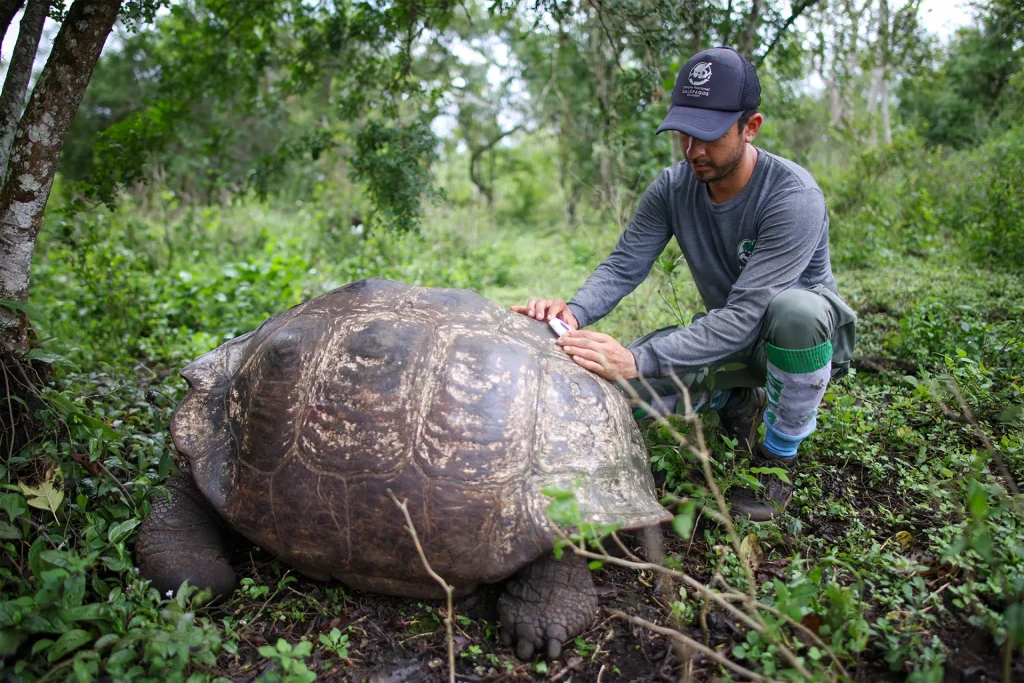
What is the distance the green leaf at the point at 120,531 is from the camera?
7.45 ft

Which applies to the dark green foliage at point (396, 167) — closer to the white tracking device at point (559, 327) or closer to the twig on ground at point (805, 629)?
the white tracking device at point (559, 327)

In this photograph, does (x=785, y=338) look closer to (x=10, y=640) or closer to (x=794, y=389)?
(x=794, y=389)

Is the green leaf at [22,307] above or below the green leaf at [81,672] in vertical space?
above

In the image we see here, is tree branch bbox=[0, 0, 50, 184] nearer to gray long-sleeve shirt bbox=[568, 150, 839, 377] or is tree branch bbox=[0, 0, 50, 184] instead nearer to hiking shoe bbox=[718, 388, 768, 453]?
gray long-sleeve shirt bbox=[568, 150, 839, 377]

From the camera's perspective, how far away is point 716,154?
2705mm

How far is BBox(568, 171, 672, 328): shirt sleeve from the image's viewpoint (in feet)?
10.5

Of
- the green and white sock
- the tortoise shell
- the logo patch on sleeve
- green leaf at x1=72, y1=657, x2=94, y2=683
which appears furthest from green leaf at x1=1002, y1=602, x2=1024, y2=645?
green leaf at x1=72, y1=657, x2=94, y2=683

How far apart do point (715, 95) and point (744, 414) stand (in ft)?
5.00

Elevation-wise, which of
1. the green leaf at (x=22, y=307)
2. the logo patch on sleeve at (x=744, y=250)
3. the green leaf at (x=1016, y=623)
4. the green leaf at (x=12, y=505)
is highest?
the logo patch on sleeve at (x=744, y=250)

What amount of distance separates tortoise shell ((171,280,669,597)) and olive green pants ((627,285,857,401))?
0.41 metres

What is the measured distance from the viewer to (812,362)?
2.57 metres

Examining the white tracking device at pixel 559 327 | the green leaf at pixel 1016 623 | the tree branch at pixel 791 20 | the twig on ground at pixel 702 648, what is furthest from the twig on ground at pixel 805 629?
the tree branch at pixel 791 20

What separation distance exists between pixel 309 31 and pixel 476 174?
30.9 ft

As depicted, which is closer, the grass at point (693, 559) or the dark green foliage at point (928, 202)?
the grass at point (693, 559)
